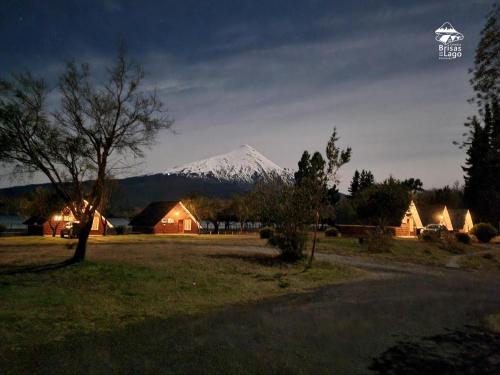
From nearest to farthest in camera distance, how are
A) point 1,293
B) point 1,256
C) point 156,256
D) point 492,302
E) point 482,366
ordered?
point 482,366, point 1,293, point 492,302, point 1,256, point 156,256

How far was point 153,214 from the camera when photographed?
205ft

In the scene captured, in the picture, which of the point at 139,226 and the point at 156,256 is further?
the point at 139,226

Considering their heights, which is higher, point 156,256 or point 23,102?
point 23,102

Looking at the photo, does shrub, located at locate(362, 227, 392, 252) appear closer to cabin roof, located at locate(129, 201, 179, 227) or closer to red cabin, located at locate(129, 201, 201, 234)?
red cabin, located at locate(129, 201, 201, 234)

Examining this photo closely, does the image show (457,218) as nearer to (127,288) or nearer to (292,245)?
(292,245)

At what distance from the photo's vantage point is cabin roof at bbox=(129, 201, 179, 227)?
60247 millimetres

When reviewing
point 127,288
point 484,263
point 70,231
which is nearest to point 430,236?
point 484,263

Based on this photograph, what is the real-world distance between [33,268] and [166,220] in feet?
139

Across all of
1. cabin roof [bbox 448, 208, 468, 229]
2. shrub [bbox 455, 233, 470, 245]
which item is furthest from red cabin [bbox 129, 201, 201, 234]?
cabin roof [bbox 448, 208, 468, 229]

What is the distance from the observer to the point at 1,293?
1286cm

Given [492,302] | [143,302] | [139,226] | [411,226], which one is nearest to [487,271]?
[492,302]

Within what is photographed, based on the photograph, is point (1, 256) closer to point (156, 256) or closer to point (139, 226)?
point (156, 256)

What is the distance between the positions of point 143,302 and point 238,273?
736 centimetres

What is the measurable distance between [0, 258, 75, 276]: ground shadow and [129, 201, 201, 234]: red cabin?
133 ft
